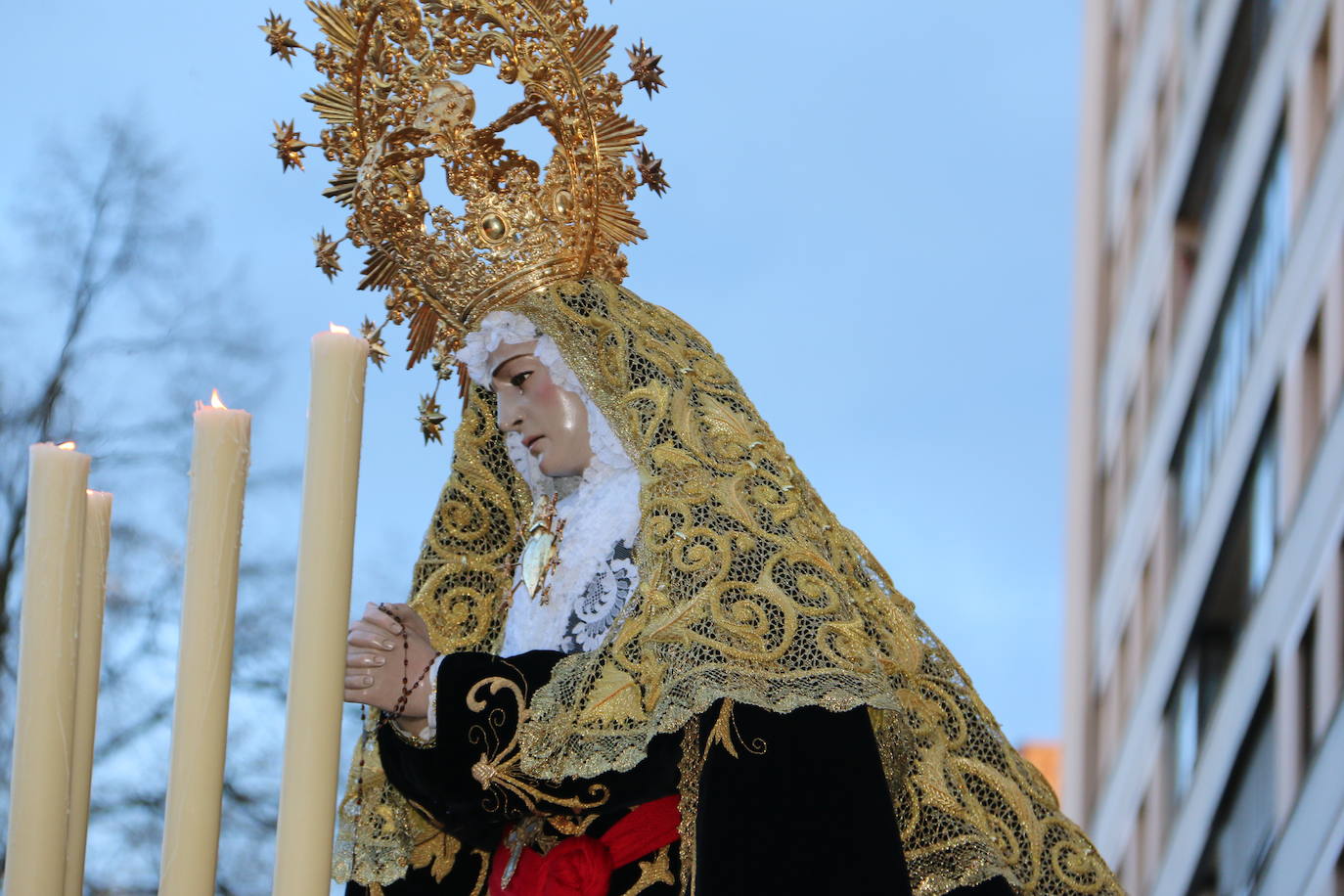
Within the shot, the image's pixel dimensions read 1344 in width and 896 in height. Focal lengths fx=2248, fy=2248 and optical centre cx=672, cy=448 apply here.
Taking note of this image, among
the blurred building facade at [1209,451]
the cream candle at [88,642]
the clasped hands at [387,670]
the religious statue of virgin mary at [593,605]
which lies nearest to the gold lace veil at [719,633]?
the religious statue of virgin mary at [593,605]

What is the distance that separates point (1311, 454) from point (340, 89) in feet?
24.1

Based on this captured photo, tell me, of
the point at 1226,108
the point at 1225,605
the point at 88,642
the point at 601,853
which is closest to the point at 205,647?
the point at 88,642

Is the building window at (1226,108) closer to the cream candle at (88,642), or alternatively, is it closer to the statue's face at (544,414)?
the statue's face at (544,414)

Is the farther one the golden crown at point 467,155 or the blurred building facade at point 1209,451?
the blurred building facade at point 1209,451

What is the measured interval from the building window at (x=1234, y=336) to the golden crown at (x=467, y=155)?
8114mm

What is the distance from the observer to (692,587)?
13.8 feet

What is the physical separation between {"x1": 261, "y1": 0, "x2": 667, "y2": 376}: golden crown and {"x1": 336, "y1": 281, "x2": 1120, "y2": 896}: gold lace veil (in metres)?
0.14

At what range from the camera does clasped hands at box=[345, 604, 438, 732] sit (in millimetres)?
4164

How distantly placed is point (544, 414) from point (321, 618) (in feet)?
8.00

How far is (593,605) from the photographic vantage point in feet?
15.1

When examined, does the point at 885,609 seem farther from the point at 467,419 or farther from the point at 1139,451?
the point at 1139,451

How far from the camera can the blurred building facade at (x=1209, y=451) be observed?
10648mm

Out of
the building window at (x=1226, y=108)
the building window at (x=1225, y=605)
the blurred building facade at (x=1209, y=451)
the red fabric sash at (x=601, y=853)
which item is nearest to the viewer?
the red fabric sash at (x=601, y=853)

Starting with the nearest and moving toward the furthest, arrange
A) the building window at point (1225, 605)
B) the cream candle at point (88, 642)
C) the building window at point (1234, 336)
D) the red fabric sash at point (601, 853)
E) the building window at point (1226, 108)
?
the cream candle at point (88, 642), the red fabric sash at point (601, 853), the building window at point (1225, 605), the building window at point (1234, 336), the building window at point (1226, 108)
